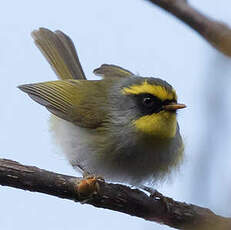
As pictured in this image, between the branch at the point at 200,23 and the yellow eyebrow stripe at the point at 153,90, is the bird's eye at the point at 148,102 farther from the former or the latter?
the branch at the point at 200,23

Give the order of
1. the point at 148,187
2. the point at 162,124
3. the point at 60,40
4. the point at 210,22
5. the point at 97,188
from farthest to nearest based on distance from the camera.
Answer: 1. the point at 60,40
2. the point at 148,187
3. the point at 162,124
4. the point at 97,188
5. the point at 210,22

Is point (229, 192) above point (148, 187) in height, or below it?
below

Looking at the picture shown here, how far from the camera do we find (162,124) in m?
3.26

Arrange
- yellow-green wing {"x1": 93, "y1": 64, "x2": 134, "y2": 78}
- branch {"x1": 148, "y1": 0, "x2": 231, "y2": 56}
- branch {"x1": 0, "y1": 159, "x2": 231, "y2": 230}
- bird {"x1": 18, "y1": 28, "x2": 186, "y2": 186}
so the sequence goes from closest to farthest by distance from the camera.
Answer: branch {"x1": 148, "y1": 0, "x2": 231, "y2": 56}, branch {"x1": 0, "y1": 159, "x2": 231, "y2": 230}, bird {"x1": 18, "y1": 28, "x2": 186, "y2": 186}, yellow-green wing {"x1": 93, "y1": 64, "x2": 134, "y2": 78}

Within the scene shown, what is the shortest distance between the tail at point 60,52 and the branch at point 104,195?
1826mm

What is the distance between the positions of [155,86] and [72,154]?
31.5 inches

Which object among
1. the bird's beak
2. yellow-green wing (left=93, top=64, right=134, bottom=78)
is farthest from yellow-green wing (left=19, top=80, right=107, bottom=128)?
the bird's beak

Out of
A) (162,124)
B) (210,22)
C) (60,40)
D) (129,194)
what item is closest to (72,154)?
(162,124)

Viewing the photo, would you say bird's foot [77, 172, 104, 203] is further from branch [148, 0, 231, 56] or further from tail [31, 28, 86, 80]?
tail [31, 28, 86, 80]

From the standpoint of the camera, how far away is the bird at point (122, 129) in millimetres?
3307

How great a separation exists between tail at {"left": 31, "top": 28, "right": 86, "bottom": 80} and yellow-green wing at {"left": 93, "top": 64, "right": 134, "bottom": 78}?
6.6 inches

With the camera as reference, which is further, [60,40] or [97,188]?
[60,40]

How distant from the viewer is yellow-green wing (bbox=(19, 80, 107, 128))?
364 cm

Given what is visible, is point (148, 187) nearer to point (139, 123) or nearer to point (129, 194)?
point (139, 123)
